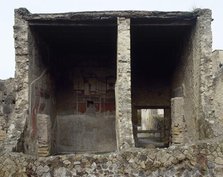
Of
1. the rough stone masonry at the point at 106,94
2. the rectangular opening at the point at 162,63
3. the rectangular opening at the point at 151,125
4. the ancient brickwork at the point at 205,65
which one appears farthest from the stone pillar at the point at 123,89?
the rectangular opening at the point at 151,125

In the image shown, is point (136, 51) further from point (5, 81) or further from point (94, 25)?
point (5, 81)

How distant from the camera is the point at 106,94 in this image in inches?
378

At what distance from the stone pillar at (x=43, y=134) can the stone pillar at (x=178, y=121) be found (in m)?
2.78

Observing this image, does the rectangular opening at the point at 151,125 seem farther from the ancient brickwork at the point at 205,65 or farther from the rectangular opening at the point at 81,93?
the ancient brickwork at the point at 205,65

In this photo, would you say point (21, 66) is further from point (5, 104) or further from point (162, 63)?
point (162, 63)

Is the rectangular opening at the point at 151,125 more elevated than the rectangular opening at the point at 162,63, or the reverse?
the rectangular opening at the point at 162,63

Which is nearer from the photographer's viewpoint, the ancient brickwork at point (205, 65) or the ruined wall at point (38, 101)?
the ancient brickwork at point (205, 65)

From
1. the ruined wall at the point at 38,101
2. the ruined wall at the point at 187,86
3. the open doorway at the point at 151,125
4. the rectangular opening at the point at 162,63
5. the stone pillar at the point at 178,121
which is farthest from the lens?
the open doorway at the point at 151,125

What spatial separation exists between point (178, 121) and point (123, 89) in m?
1.76

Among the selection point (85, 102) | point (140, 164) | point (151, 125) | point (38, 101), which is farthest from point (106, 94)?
point (151, 125)

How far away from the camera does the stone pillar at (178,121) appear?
816 centimetres

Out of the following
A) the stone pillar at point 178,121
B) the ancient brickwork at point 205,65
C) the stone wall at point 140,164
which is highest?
the ancient brickwork at point 205,65

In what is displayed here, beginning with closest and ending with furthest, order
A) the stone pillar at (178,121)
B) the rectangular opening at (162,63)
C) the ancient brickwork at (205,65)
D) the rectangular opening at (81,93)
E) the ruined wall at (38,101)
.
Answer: the ancient brickwork at (205,65) < the ruined wall at (38,101) < the rectangular opening at (162,63) < the stone pillar at (178,121) < the rectangular opening at (81,93)

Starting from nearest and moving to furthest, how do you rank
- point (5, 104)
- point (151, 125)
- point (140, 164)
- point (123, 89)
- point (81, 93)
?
point (140, 164)
point (123, 89)
point (81, 93)
point (5, 104)
point (151, 125)
